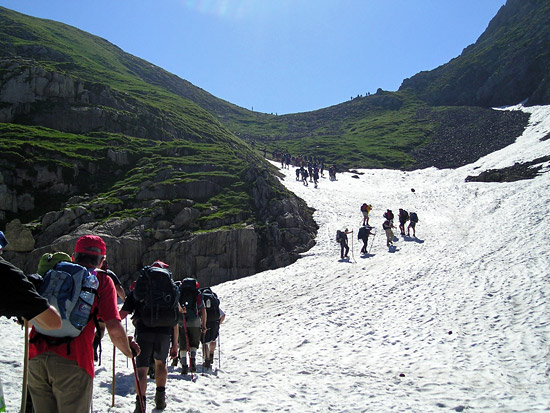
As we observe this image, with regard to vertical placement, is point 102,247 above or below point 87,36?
below

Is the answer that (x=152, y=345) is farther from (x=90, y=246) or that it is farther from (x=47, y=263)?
(x=90, y=246)

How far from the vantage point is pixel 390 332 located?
15.3m

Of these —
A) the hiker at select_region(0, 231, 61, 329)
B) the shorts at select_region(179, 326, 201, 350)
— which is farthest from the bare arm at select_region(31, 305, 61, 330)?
the shorts at select_region(179, 326, 201, 350)

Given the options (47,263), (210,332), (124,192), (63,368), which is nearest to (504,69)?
(124,192)

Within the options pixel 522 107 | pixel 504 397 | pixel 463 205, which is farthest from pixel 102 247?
pixel 522 107

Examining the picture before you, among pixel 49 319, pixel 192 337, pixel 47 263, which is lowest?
pixel 192 337

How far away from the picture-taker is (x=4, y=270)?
339cm

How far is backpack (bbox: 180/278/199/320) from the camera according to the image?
36.3 ft

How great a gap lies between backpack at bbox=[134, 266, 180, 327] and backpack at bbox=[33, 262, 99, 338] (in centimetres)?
298

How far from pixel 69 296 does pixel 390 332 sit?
13447 mm

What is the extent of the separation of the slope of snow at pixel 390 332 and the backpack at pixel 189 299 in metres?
1.68

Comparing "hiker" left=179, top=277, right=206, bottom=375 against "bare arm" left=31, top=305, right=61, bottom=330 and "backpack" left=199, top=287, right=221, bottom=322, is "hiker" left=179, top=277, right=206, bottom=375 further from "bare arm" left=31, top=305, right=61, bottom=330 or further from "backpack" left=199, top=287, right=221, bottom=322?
"bare arm" left=31, top=305, right=61, bottom=330

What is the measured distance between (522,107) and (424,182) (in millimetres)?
68254

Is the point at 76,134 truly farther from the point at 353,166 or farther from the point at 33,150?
the point at 353,166
